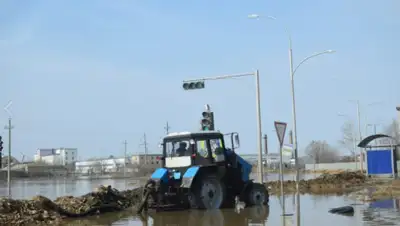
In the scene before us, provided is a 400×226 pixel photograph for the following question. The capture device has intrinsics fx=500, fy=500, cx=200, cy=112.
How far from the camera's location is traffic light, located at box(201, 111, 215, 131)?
69.4 feet

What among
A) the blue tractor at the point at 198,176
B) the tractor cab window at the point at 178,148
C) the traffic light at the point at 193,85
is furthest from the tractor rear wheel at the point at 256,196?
the traffic light at the point at 193,85

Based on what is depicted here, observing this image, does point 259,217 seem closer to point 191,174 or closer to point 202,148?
point 191,174

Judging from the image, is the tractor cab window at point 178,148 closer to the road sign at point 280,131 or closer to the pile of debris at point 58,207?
the pile of debris at point 58,207

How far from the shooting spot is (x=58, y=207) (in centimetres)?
1641

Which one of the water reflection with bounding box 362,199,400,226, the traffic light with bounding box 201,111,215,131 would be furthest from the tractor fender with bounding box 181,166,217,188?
the water reflection with bounding box 362,199,400,226

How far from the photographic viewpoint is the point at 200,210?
57.4 feet

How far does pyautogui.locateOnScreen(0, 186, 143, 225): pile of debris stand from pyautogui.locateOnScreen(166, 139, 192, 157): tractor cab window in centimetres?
263

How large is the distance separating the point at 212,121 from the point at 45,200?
786 centimetres

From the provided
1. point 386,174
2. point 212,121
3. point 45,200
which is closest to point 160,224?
point 45,200

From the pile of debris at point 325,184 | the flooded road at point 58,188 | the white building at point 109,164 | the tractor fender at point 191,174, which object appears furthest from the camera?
the white building at point 109,164

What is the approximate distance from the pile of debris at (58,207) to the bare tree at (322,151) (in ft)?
339

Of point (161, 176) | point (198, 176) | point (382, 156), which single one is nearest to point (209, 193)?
point (198, 176)

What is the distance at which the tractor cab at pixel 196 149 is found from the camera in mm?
17812

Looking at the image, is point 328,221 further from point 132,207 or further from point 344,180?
point 344,180
